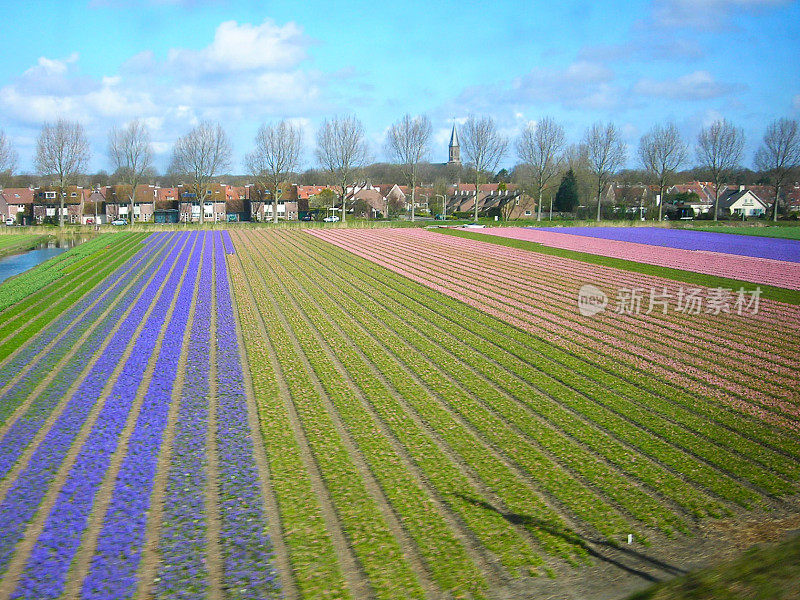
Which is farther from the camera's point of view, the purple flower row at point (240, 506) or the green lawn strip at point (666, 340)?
the green lawn strip at point (666, 340)

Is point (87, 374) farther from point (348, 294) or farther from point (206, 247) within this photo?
point (206, 247)

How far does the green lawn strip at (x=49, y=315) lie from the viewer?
56.6 ft

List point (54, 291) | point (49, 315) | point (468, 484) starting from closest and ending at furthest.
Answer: point (468, 484) → point (49, 315) → point (54, 291)

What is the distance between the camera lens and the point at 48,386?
13.5m

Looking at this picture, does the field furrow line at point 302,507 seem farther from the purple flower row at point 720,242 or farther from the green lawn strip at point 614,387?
the purple flower row at point 720,242

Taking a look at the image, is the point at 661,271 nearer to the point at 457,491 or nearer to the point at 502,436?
the point at 502,436

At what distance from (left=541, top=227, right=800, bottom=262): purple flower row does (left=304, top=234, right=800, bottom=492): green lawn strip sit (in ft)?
97.5

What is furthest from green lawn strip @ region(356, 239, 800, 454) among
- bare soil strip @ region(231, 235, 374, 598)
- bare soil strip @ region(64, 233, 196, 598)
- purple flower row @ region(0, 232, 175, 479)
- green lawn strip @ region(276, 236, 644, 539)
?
purple flower row @ region(0, 232, 175, 479)

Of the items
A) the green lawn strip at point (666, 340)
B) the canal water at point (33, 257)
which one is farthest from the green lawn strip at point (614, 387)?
the canal water at point (33, 257)

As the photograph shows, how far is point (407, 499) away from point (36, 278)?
29100mm

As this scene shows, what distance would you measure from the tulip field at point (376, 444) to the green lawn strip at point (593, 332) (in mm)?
139

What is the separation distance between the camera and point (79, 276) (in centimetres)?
3195

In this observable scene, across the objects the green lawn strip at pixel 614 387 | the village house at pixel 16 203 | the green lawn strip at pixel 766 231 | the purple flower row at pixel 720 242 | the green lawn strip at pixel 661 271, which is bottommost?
the green lawn strip at pixel 614 387

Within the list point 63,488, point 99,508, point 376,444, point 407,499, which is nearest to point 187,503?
point 99,508
